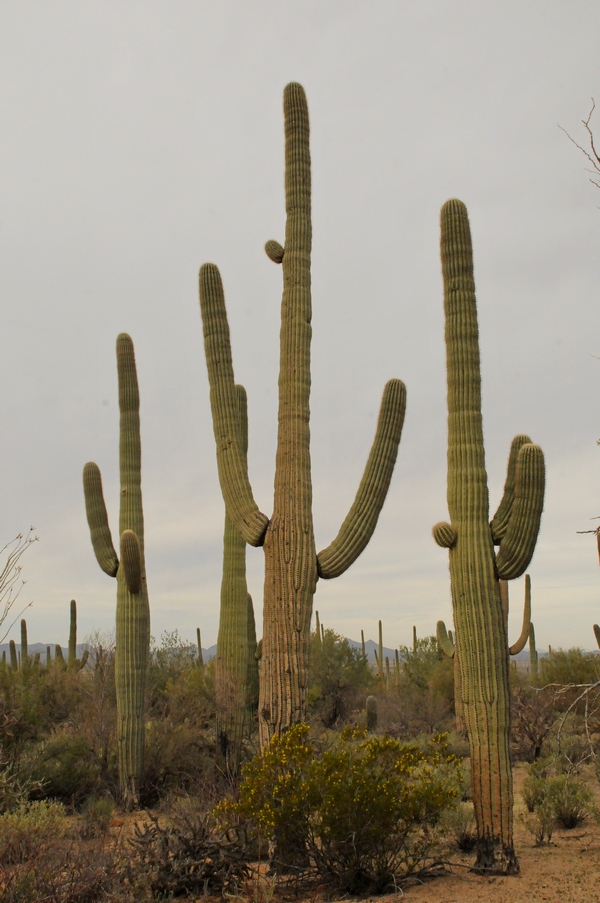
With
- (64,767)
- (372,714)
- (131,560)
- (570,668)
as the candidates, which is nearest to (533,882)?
(131,560)

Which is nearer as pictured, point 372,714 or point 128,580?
point 128,580

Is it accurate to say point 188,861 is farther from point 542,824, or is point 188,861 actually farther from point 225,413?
point 225,413

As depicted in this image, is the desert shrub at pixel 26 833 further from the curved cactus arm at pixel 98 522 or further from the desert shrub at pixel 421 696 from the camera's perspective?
the desert shrub at pixel 421 696

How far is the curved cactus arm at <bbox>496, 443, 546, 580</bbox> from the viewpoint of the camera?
7809mm

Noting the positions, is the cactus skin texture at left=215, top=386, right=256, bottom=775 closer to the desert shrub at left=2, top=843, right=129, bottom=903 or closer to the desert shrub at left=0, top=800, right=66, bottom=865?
the desert shrub at left=0, top=800, right=66, bottom=865

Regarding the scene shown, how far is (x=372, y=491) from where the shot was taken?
30.6 ft

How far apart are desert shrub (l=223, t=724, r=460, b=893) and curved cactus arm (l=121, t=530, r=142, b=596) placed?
5.16m

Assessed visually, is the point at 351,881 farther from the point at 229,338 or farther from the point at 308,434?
the point at 229,338

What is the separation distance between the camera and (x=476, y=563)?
312 inches

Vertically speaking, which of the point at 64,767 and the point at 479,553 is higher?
the point at 479,553

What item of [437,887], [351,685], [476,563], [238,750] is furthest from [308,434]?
[351,685]

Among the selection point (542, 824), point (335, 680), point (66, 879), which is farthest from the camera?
point (335, 680)

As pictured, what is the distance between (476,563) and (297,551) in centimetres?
193

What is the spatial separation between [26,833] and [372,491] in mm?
4879
